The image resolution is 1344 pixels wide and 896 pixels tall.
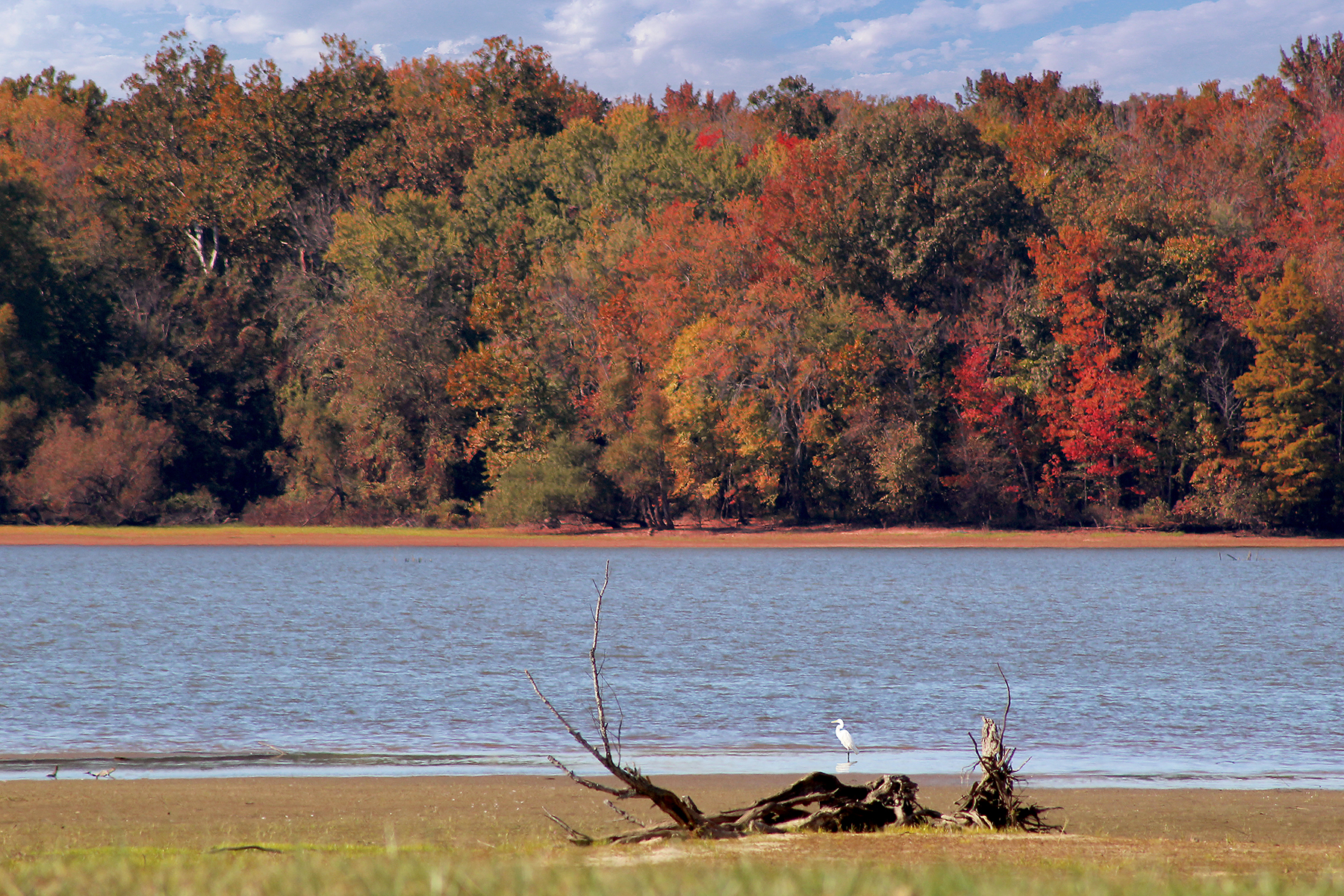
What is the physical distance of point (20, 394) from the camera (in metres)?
69.8

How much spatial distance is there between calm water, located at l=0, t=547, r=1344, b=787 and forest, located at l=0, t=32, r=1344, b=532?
14.2 metres

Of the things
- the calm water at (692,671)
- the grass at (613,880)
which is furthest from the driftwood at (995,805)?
the calm water at (692,671)

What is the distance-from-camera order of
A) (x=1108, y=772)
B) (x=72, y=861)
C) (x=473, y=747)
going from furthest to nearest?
(x=473, y=747) → (x=1108, y=772) → (x=72, y=861)

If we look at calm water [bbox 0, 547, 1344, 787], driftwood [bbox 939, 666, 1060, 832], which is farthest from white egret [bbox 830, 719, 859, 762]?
driftwood [bbox 939, 666, 1060, 832]

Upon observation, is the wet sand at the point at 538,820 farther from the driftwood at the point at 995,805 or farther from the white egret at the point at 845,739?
the white egret at the point at 845,739

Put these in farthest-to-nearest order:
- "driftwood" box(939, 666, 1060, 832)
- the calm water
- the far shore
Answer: the far shore < the calm water < "driftwood" box(939, 666, 1060, 832)

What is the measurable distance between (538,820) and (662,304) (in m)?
54.0

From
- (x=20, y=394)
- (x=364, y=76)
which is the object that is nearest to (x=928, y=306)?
(x=364, y=76)

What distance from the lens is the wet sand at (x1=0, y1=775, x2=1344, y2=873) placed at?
793cm

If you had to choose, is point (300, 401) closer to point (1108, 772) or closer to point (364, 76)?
point (364, 76)

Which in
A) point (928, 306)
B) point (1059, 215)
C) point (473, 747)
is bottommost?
point (473, 747)

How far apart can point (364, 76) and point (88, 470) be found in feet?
100.0

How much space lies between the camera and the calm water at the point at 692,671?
15.6 m

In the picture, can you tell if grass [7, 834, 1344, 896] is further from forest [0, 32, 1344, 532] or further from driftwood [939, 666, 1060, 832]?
forest [0, 32, 1344, 532]
